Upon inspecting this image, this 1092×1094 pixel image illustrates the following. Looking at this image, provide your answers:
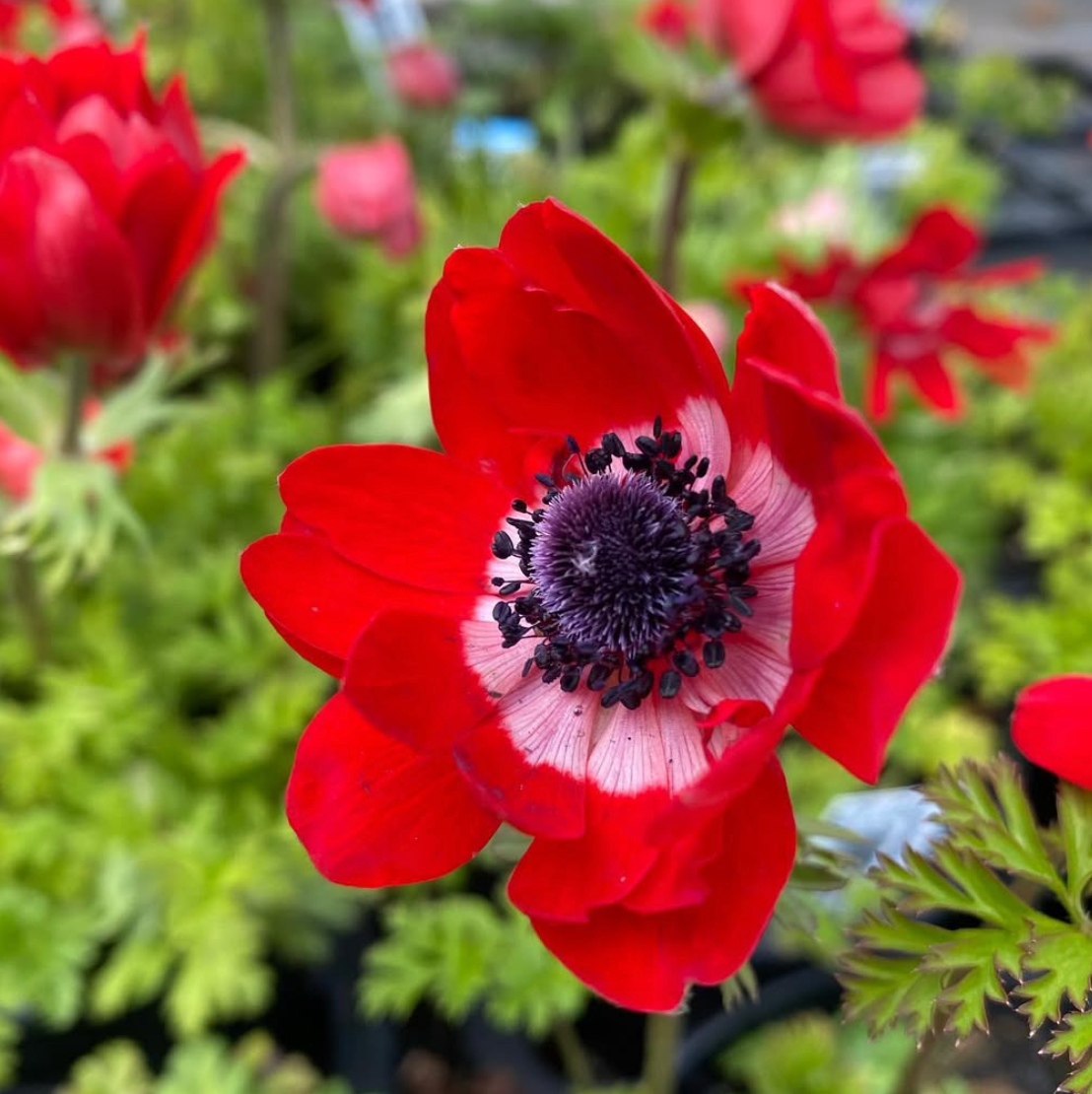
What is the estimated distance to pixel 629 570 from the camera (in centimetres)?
50

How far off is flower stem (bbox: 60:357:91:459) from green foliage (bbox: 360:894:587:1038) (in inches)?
17.8

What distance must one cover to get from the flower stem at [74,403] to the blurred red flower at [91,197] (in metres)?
0.03

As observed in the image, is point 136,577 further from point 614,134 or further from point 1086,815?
point 614,134

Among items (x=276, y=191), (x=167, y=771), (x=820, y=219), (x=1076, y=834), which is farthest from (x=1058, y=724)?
(x=820, y=219)

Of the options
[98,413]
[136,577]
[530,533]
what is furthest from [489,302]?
[136,577]

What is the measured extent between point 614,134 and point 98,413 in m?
1.90

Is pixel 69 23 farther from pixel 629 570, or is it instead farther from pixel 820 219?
pixel 820 219

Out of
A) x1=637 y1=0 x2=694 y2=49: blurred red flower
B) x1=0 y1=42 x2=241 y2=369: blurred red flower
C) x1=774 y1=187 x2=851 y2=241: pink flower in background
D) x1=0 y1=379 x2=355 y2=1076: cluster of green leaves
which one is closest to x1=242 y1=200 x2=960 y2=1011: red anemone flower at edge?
x1=0 y1=42 x2=241 y2=369: blurred red flower

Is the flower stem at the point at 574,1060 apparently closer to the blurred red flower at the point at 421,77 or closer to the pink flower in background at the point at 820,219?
the pink flower in background at the point at 820,219

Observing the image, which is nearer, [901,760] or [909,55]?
[901,760]

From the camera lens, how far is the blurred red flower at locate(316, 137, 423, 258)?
4.38 feet

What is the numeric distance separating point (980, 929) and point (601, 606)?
209mm

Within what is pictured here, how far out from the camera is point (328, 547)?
1.49ft

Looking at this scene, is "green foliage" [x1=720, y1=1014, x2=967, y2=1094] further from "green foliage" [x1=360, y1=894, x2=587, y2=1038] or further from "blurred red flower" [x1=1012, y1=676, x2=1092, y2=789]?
"blurred red flower" [x1=1012, y1=676, x2=1092, y2=789]
